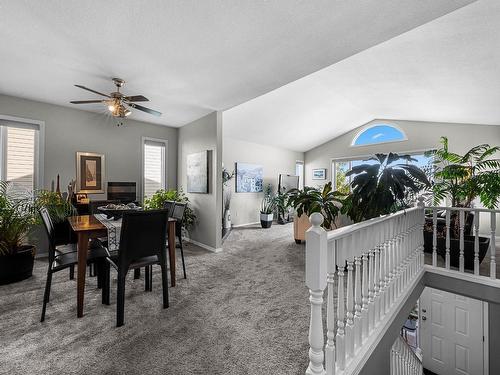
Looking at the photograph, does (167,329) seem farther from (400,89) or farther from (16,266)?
(400,89)

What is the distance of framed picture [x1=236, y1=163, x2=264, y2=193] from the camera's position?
6.84 meters

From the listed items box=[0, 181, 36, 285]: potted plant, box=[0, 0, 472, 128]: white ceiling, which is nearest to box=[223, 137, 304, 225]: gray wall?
box=[0, 0, 472, 128]: white ceiling

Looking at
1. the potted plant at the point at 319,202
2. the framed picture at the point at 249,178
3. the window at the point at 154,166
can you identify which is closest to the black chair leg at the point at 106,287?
the potted plant at the point at 319,202

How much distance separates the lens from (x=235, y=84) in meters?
3.24

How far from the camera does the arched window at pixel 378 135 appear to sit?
22.2 ft

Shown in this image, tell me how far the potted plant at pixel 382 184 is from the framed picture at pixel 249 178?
4641 millimetres

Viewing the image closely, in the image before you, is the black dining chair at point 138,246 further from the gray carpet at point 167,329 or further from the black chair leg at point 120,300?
the gray carpet at point 167,329

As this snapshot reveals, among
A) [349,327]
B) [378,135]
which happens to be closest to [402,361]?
[349,327]

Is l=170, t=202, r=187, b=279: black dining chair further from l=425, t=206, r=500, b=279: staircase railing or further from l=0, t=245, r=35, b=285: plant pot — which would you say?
l=425, t=206, r=500, b=279: staircase railing

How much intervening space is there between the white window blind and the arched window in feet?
25.1

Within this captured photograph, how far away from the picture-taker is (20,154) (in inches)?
147

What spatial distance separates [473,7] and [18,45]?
13.6 feet

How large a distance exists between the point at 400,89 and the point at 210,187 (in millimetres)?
3890

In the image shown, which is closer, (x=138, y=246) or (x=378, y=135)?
(x=138, y=246)
